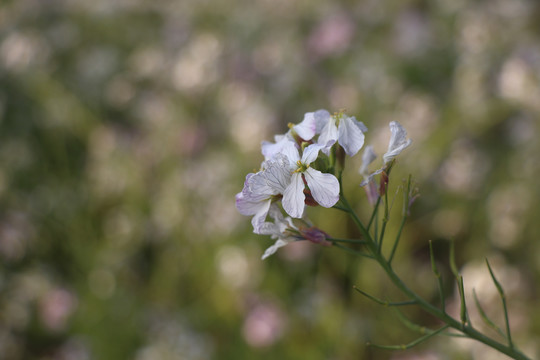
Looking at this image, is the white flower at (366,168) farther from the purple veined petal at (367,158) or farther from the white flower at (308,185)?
the white flower at (308,185)

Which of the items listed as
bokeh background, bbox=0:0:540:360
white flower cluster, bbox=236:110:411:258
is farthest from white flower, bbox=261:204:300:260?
bokeh background, bbox=0:0:540:360

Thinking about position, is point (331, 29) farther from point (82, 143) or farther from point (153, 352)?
point (153, 352)

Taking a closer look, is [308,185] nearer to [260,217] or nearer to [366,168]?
[260,217]

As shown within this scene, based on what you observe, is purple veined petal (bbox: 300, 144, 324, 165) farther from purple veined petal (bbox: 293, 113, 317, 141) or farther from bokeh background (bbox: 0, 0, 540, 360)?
bokeh background (bbox: 0, 0, 540, 360)

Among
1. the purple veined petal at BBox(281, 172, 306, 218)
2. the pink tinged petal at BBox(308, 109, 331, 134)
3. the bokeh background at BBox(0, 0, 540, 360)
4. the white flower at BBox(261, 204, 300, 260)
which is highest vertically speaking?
the pink tinged petal at BBox(308, 109, 331, 134)

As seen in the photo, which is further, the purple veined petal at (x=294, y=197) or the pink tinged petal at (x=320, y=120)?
the pink tinged petal at (x=320, y=120)

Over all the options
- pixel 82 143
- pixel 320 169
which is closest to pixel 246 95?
pixel 82 143

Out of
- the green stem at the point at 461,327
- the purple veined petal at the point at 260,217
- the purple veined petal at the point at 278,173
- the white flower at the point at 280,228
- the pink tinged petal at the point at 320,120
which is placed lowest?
the green stem at the point at 461,327

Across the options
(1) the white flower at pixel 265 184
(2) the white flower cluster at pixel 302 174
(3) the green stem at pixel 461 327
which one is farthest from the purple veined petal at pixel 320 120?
(3) the green stem at pixel 461 327
